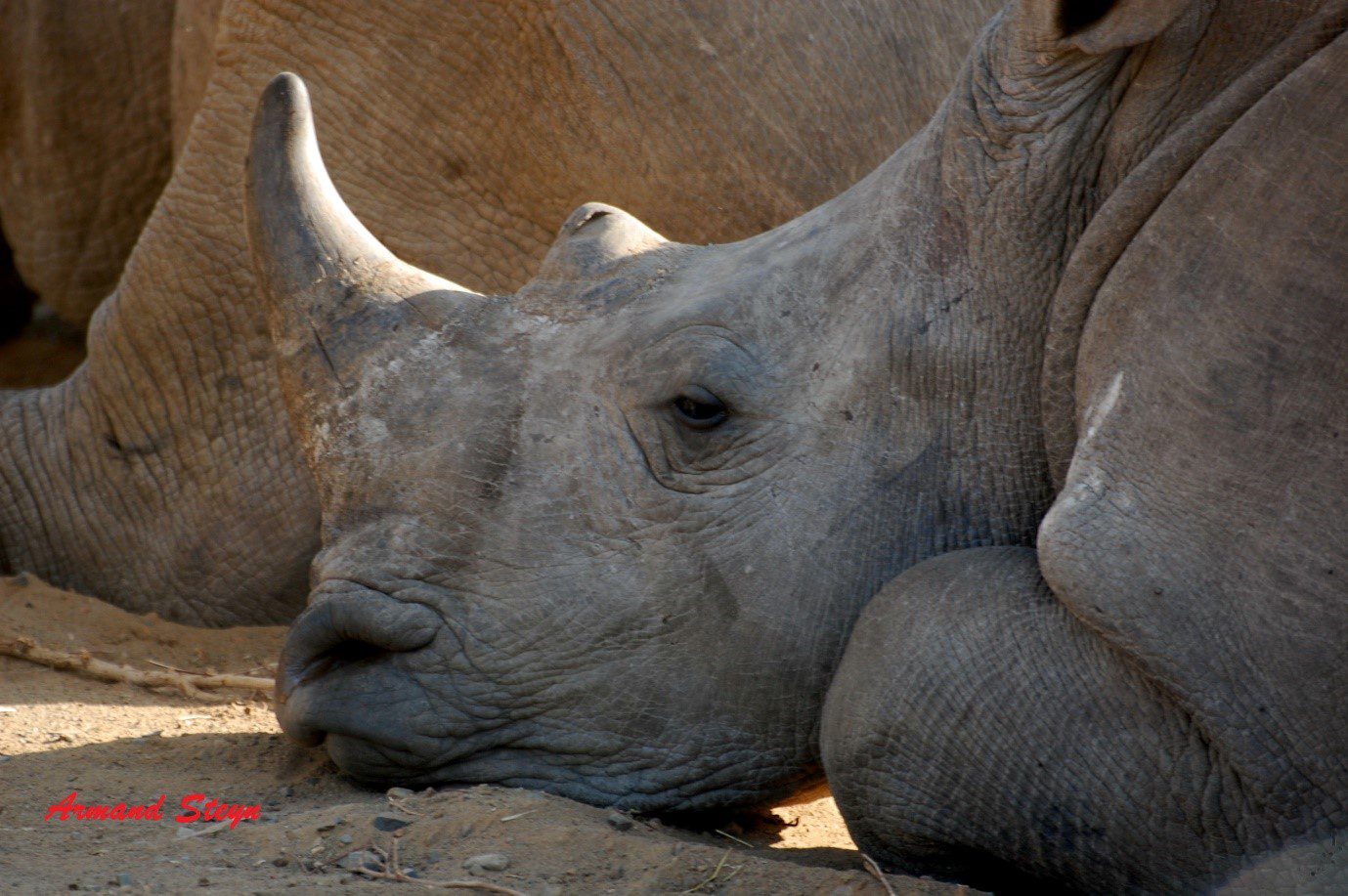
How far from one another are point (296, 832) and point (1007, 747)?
106 centimetres

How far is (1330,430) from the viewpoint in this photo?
232cm

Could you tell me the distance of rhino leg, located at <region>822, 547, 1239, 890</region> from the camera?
2.45m

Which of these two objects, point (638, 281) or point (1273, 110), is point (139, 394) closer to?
point (638, 281)

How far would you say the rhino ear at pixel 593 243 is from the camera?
318 cm

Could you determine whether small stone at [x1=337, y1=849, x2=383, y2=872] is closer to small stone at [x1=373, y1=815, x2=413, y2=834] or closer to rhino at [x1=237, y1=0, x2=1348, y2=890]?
small stone at [x1=373, y1=815, x2=413, y2=834]

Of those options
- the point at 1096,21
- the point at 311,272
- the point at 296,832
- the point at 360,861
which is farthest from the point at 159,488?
the point at 1096,21

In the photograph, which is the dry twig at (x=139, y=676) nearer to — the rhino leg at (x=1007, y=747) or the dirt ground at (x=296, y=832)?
the dirt ground at (x=296, y=832)

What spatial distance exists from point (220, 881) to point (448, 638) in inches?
24.2

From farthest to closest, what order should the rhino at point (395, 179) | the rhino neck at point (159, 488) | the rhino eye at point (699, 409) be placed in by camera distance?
the rhino neck at point (159, 488)
the rhino at point (395, 179)
the rhino eye at point (699, 409)

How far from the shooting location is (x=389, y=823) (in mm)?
2727

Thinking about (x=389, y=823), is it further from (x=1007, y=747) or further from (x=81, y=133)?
(x=81, y=133)

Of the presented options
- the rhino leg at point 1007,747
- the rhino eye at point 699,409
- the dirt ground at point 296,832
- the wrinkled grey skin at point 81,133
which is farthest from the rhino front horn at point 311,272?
the wrinkled grey skin at point 81,133

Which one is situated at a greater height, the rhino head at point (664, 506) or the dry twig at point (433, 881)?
the rhino head at point (664, 506)
